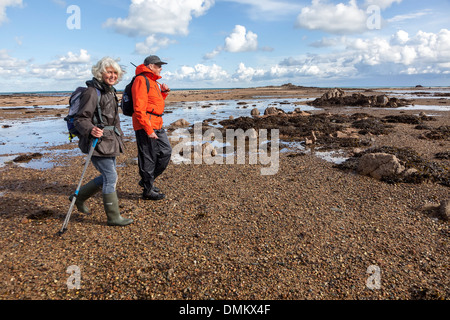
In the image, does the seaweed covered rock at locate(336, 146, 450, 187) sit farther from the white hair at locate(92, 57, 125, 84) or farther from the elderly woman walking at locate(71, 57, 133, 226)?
the white hair at locate(92, 57, 125, 84)

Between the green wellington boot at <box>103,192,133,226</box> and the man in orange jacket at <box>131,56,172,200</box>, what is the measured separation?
3.67 feet

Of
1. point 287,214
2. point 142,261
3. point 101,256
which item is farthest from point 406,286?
point 101,256

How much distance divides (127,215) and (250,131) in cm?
967

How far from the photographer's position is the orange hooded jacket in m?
5.11

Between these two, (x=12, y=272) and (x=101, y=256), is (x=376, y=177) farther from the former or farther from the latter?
(x=12, y=272)

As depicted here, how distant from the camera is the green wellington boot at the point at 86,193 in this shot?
498 centimetres

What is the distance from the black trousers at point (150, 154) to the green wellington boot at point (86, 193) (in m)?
1.07
